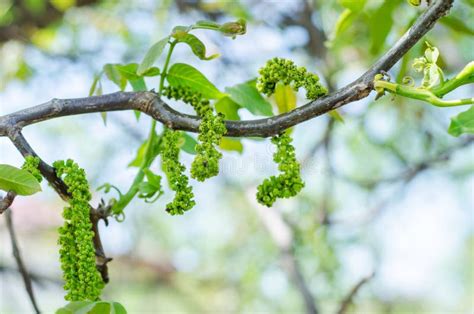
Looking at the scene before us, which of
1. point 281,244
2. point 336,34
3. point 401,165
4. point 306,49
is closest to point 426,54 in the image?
point 336,34

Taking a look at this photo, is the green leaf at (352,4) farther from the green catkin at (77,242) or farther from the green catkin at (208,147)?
the green catkin at (77,242)

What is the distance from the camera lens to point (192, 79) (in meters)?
0.79

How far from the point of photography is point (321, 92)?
65 cm

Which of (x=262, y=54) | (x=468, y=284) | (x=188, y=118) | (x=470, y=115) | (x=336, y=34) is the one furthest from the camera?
(x=468, y=284)

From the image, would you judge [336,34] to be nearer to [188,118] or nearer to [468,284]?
[188,118]

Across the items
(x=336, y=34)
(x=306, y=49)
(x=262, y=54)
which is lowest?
(x=336, y=34)

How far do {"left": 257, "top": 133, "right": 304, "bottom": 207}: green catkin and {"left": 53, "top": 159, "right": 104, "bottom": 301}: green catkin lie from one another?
0.60ft

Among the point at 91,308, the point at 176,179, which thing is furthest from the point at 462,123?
the point at 91,308

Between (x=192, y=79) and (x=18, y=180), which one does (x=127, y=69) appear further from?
(x=18, y=180)

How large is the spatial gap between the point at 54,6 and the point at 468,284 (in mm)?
2958

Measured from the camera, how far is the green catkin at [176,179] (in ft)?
2.11

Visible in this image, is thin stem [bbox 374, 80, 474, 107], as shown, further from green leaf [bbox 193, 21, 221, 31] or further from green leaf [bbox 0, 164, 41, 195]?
green leaf [bbox 0, 164, 41, 195]

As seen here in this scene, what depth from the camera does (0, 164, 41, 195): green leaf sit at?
63 cm

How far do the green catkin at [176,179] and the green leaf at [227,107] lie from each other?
179 millimetres
